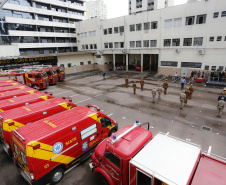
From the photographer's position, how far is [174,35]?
25.2 m

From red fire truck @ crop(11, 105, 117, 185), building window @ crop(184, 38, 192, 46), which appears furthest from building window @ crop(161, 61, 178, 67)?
red fire truck @ crop(11, 105, 117, 185)

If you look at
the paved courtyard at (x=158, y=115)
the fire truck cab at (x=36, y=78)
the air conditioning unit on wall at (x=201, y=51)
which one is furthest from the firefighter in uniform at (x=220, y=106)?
the fire truck cab at (x=36, y=78)

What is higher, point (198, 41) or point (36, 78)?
point (198, 41)

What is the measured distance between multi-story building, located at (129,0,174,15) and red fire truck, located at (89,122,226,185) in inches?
2570

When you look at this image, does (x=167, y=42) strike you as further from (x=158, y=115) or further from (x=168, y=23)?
(x=158, y=115)

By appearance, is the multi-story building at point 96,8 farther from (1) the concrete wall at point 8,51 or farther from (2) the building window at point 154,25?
(2) the building window at point 154,25

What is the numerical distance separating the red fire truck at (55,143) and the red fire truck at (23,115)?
135 cm

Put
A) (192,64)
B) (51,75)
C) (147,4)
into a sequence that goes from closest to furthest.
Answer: (51,75) → (192,64) → (147,4)

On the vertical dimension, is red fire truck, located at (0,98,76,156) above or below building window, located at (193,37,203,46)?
Answer: below

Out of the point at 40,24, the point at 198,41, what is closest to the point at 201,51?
the point at 198,41

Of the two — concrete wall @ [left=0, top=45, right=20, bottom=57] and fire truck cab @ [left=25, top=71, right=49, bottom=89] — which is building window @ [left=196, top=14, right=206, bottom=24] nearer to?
fire truck cab @ [left=25, top=71, right=49, bottom=89]

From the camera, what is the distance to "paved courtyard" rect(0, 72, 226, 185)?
697 centimetres

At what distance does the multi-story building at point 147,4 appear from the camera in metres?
57.8

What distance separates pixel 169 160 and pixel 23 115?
757 centimetres
